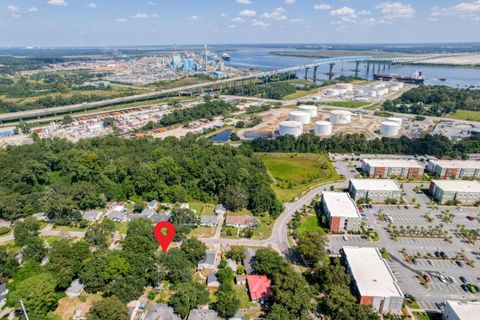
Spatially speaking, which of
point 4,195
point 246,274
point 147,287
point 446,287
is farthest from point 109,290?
point 446,287

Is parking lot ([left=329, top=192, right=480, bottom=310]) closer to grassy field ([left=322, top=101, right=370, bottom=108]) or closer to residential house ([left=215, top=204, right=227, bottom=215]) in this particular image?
residential house ([left=215, top=204, right=227, bottom=215])

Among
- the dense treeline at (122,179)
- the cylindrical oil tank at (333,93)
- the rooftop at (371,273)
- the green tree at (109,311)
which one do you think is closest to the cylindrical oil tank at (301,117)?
the dense treeline at (122,179)

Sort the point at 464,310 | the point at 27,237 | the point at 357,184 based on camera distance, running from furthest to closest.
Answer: the point at 357,184, the point at 27,237, the point at 464,310

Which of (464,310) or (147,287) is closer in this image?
(464,310)

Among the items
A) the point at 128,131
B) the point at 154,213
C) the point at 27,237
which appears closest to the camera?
the point at 27,237

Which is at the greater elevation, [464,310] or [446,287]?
[464,310]

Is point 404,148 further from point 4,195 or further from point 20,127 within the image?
point 20,127
